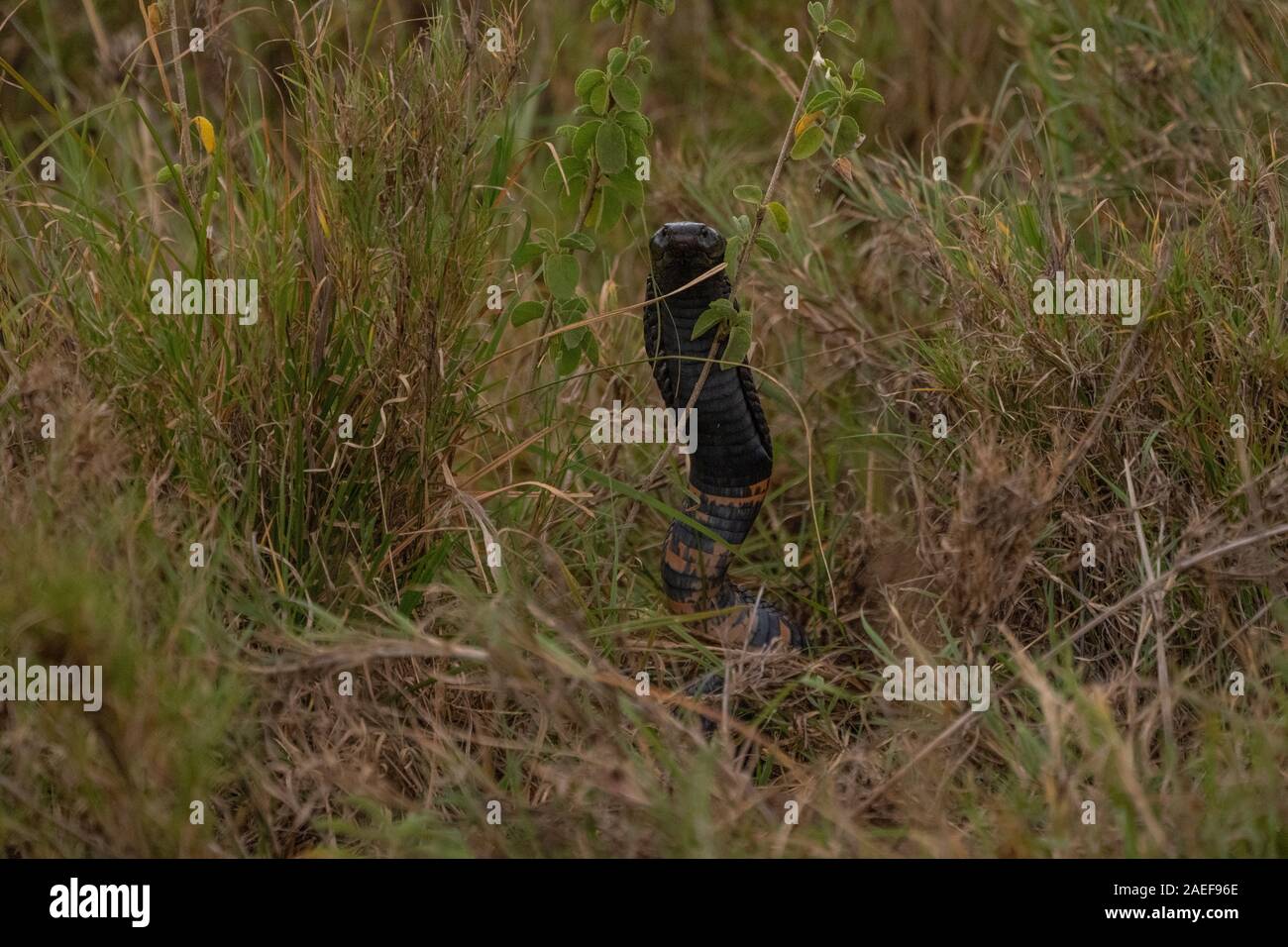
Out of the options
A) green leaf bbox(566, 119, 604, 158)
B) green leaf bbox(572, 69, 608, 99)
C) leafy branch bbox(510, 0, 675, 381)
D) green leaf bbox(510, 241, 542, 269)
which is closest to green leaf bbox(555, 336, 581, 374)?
leafy branch bbox(510, 0, 675, 381)

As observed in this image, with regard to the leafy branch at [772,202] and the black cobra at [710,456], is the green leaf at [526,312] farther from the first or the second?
the leafy branch at [772,202]

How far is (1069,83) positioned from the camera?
4773 millimetres

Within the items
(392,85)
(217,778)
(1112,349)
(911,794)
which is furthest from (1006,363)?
(217,778)

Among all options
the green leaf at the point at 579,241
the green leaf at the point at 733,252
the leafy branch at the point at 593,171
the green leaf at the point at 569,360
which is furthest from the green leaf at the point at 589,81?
the green leaf at the point at 569,360

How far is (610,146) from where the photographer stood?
9.96 feet

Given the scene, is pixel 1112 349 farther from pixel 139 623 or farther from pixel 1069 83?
pixel 139 623

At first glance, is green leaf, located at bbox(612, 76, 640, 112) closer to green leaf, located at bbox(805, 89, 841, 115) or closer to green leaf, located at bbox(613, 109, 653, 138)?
green leaf, located at bbox(613, 109, 653, 138)

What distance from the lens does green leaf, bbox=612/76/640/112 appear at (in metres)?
3.00

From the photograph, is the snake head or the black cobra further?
the black cobra

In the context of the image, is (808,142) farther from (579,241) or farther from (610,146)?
(579,241)

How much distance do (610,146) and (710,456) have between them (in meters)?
0.73

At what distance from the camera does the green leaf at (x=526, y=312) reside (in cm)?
312

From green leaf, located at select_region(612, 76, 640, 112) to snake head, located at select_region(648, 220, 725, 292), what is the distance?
271mm

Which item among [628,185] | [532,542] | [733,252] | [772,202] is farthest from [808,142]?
[532,542]
